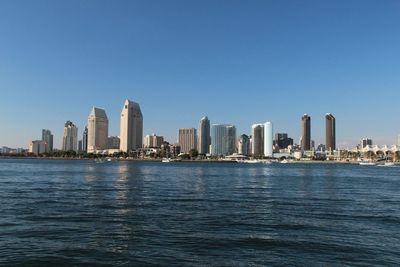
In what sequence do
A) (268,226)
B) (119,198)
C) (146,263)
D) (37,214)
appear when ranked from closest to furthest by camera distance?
1. (146,263)
2. (268,226)
3. (37,214)
4. (119,198)

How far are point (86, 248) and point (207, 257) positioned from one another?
701 centimetres

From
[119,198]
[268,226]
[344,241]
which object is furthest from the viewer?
[119,198]

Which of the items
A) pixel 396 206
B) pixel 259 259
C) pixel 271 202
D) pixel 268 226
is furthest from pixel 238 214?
pixel 396 206

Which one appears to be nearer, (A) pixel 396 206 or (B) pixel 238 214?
(B) pixel 238 214

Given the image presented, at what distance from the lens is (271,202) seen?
48.1 m

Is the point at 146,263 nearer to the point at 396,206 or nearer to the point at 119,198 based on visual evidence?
the point at 119,198

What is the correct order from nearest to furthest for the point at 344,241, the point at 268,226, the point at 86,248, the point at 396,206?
the point at 86,248 < the point at 344,241 < the point at 268,226 < the point at 396,206

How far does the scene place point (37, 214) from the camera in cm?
3606

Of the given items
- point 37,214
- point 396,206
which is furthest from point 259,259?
point 396,206

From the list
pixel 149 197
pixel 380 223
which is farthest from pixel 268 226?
pixel 149 197

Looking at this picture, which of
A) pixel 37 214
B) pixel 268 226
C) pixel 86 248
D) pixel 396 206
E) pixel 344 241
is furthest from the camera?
pixel 396 206

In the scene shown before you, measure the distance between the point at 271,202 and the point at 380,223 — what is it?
15.6 m

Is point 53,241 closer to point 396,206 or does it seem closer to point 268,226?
point 268,226

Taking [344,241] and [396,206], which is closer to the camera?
[344,241]
